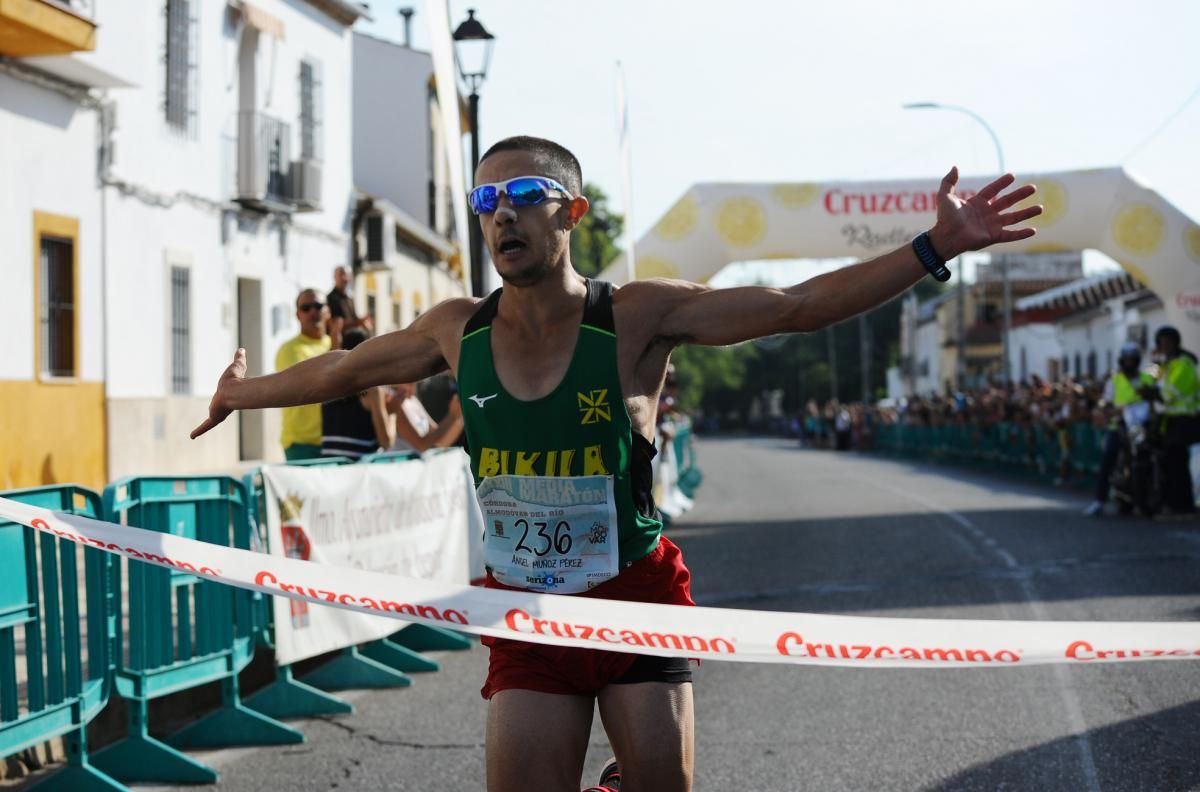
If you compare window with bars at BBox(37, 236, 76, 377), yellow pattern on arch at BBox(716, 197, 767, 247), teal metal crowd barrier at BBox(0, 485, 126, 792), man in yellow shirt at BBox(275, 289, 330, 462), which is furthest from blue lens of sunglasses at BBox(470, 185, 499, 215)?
yellow pattern on arch at BBox(716, 197, 767, 247)

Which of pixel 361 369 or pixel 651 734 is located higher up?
pixel 361 369

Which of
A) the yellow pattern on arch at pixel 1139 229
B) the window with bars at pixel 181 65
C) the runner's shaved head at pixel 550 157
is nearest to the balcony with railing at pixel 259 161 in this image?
the window with bars at pixel 181 65

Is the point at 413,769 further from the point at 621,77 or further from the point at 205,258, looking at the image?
the point at 205,258

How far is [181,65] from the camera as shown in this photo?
21609 mm

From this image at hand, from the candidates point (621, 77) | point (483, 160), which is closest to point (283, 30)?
point (621, 77)

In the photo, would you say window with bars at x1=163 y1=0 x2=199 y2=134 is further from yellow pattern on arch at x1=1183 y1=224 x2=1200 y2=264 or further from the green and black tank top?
the green and black tank top

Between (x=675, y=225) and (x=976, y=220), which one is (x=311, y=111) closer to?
(x=675, y=225)

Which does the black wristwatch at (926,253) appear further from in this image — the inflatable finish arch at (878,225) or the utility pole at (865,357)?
the utility pole at (865,357)

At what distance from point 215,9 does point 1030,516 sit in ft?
44.5

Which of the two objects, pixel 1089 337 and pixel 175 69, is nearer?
pixel 175 69

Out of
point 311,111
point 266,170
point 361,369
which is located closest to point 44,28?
point 266,170

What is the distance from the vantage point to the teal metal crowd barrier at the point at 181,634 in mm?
6062

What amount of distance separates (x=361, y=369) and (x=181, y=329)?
18.5 metres

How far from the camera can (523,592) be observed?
372cm
